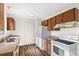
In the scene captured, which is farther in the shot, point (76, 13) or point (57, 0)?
point (76, 13)

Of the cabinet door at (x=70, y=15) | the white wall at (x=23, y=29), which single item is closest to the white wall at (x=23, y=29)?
the white wall at (x=23, y=29)

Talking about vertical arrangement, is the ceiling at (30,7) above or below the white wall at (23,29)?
above

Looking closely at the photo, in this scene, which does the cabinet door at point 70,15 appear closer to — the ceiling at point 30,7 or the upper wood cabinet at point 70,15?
the upper wood cabinet at point 70,15

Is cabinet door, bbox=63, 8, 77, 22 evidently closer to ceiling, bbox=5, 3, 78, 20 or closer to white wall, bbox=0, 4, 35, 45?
ceiling, bbox=5, 3, 78, 20

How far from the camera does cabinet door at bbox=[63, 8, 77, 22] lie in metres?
1.63

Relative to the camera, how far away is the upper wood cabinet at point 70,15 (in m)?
1.62

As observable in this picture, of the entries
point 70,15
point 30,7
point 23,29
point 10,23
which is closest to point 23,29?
point 23,29

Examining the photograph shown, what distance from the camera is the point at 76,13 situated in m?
1.61

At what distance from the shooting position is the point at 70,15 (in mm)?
1730

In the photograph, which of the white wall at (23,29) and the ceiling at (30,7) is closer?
the ceiling at (30,7)

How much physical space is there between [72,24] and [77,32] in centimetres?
16

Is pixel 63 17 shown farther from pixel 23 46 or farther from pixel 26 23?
pixel 23 46

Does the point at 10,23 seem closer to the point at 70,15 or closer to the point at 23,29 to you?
the point at 23,29

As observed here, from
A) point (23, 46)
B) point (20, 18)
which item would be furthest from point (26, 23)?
point (23, 46)
